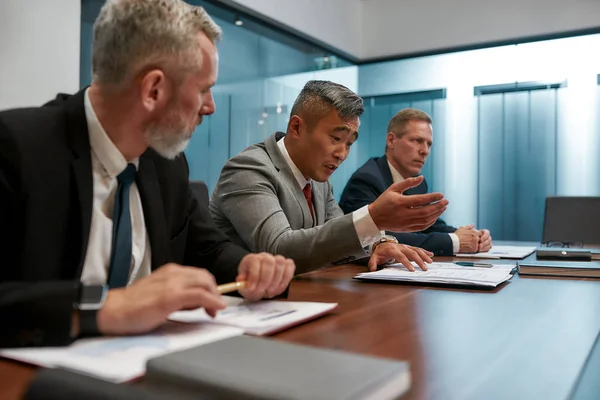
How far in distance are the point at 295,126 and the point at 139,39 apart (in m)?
1.17

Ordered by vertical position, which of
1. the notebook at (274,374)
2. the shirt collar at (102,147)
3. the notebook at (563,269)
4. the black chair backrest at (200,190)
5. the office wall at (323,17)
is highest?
the office wall at (323,17)

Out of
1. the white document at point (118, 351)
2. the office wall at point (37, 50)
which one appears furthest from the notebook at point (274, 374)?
the office wall at point (37, 50)

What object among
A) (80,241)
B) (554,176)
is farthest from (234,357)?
(554,176)

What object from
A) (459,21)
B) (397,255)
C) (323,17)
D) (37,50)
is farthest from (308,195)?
(459,21)

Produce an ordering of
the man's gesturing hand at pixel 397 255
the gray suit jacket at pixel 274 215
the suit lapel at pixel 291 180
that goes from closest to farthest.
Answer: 1. the gray suit jacket at pixel 274 215
2. the man's gesturing hand at pixel 397 255
3. the suit lapel at pixel 291 180

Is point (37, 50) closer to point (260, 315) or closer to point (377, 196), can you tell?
point (377, 196)

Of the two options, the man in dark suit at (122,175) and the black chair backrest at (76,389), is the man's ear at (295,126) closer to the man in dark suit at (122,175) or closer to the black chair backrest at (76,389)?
the man in dark suit at (122,175)

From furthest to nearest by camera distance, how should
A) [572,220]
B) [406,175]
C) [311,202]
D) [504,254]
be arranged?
1. [572,220]
2. [406,175]
3. [504,254]
4. [311,202]

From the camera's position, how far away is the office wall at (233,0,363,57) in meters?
4.22

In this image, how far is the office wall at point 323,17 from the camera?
422 centimetres

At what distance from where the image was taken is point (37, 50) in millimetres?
2709

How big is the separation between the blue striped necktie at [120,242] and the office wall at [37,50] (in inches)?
68.9

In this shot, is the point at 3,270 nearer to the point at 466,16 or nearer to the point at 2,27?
the point at 2,27

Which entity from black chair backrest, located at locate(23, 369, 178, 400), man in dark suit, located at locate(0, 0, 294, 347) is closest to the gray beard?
man in dark suit, located at locate(0, 0, 294, 347)
